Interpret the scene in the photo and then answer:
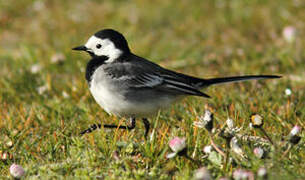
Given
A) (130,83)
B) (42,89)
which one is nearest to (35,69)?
(42,89)

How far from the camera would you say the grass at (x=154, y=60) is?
367cm

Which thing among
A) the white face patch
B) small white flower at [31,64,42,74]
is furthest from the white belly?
small white flower at [31,64,42,74]

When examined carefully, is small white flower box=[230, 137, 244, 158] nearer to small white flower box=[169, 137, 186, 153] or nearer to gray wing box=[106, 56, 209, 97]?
small white flower box=[169, 137, 186, 153]

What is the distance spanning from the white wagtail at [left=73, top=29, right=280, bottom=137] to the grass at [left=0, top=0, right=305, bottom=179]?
0.20 meters

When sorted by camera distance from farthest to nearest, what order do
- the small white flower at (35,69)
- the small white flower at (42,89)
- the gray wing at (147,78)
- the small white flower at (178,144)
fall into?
1. the small white flower at (35,69)
2. the small white flower at (42,89)
3. the gray wing at (147,78)
4. the small white flower at (178,144)

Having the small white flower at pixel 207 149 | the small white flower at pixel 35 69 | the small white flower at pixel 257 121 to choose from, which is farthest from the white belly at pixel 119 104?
the small white flower at pixel 35 69

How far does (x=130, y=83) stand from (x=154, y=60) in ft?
9.34

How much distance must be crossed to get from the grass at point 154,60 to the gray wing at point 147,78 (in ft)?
0.86

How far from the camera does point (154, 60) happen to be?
745cm

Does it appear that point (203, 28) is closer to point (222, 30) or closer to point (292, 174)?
point (222, 30)

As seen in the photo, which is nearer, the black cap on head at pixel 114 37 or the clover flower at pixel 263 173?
the clover flower at pixel 263 173

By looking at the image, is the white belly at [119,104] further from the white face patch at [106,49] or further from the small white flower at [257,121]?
the small white flower at [257,121]

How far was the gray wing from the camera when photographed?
4633 millimetres

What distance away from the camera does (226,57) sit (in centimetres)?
736
